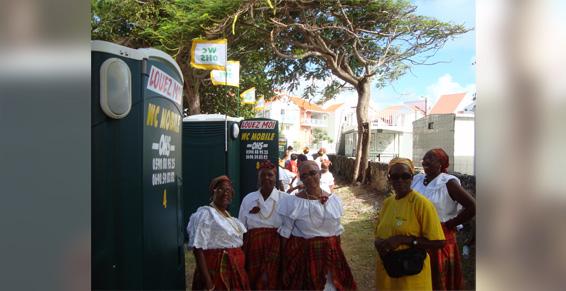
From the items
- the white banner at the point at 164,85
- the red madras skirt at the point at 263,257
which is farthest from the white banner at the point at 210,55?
the white banner at the point at 164,85

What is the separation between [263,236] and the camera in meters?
2.99

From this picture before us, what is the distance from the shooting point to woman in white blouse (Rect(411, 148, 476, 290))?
2617 millimetres

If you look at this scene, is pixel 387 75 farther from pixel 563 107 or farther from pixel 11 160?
pixel 11 160

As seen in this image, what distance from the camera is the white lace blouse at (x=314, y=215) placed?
2.50 meters

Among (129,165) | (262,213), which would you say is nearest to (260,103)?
(262,213)

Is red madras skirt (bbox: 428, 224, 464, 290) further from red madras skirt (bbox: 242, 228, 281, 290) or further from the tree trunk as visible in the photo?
the tree trunk

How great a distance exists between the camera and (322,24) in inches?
288

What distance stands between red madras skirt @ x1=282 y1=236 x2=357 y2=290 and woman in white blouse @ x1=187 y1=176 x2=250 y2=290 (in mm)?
336

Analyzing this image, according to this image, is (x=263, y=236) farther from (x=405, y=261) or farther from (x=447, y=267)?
(x=447, y=267)

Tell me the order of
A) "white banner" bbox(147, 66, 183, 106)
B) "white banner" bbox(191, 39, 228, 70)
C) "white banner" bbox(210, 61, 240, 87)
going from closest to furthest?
"white banner" bbox(147, 66, 183, 106) < "white banner" bbox(191, 39, 228, 70) < "white banner" bbox(210, 61, 240, 87)

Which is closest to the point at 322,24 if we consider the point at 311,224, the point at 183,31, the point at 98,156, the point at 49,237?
the point at 183,31

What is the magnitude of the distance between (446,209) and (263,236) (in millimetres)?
1291

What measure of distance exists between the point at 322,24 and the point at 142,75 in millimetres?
5887

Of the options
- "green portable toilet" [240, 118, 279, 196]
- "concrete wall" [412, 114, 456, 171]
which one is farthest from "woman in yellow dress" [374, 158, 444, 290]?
"green portable toilet" [240, 118, 279, 196]
